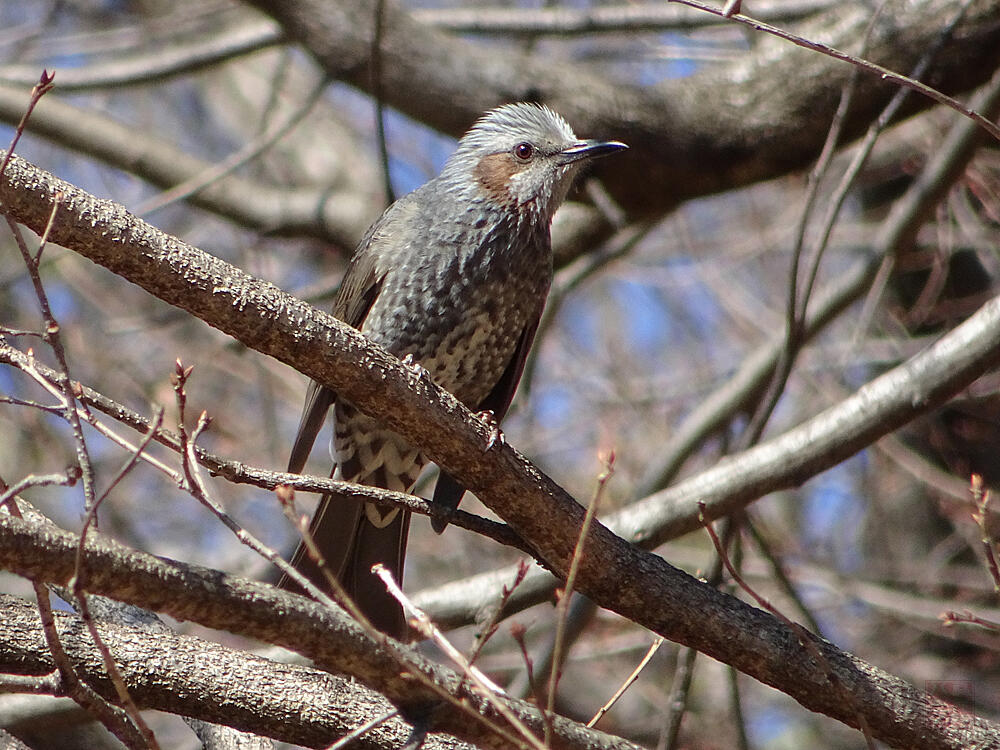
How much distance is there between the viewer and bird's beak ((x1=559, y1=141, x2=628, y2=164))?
470 cm

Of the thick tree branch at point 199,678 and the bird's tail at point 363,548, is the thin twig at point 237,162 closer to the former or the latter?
the bird's tail at point 363,548

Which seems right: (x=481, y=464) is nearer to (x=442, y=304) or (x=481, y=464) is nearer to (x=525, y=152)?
(x=442, y=304)

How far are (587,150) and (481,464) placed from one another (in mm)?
2071

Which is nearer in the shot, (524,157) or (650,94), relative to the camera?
(524,157)

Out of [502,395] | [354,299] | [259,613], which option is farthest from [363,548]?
[259,613]

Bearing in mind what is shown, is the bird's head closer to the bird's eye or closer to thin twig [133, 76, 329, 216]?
the bird's eye

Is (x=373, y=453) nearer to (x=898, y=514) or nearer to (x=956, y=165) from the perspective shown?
(x=956, y=165)

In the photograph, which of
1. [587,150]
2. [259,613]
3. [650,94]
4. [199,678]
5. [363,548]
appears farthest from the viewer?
[650,94]

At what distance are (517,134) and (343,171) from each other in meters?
5.17

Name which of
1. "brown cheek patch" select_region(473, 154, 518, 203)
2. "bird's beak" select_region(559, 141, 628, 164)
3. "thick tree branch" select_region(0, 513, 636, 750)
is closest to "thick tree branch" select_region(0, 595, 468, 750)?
"thick tree branch" select_region(0, 513, 636, 750)

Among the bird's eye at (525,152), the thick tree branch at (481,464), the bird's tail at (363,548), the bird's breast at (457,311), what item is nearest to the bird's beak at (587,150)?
the bird's eye at (525,152)

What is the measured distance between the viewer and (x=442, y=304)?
14.5ft

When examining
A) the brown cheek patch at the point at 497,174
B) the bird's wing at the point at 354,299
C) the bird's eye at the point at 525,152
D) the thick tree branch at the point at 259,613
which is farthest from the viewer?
the bird's eye at the point at 525,152

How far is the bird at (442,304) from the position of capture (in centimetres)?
442
